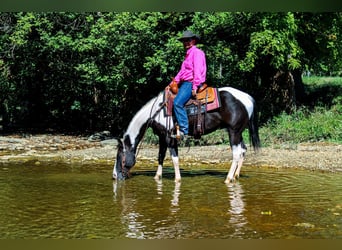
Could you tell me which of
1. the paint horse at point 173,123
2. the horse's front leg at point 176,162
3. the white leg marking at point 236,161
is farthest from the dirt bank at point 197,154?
the horse's front leg at point 176,162

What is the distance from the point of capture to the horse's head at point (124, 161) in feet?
23.4

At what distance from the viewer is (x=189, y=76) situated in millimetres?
7016

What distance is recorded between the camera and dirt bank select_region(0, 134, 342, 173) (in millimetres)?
8617

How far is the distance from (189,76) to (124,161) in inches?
52.0

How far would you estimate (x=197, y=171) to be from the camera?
8.02 meters

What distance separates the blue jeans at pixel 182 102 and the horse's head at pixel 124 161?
71 centimetres

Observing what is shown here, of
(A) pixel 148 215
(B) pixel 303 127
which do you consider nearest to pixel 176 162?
(A) pixel 148 215

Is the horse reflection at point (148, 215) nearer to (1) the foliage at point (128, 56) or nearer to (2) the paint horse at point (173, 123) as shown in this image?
(2) the paint horse at point (173, 123)

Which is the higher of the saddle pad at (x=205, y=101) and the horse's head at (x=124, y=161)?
the saddle pad at (x=205, y=101)

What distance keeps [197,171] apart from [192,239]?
392cm

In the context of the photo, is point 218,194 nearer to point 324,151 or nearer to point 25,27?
point 324,151

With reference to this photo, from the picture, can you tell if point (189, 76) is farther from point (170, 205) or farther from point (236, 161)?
point (170, 205)
